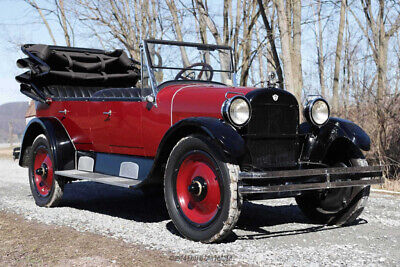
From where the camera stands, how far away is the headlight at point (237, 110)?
14.7 feet

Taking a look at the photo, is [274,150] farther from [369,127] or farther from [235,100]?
[369,127]

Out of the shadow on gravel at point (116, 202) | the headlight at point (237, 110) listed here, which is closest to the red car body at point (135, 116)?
the headlight at point (237, 110)

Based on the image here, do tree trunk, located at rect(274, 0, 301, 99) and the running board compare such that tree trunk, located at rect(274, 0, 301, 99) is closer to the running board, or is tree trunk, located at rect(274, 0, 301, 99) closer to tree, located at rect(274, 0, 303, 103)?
tree, located at rect(274, 0, 303, 103)

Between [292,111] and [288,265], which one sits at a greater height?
[292,111]

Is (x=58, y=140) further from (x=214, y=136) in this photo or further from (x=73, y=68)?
(x=214, y=136)

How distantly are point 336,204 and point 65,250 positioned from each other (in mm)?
2944

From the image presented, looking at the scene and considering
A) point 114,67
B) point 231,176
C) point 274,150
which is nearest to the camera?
point 231,176

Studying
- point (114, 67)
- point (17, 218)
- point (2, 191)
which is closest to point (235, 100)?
point (17, 218)

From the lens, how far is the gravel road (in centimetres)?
398

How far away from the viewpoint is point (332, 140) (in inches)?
199

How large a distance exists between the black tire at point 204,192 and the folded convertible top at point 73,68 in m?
3.54

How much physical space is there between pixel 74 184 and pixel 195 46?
4.66 m

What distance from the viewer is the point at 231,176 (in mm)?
4152

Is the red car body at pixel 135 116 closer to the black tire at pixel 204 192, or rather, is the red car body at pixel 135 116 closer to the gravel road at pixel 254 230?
the black tire at pixel 204 192
